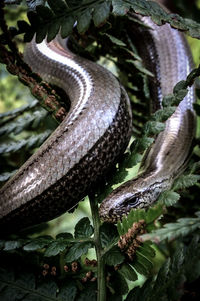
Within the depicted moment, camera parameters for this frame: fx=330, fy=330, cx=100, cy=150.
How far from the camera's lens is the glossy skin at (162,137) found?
1.53m

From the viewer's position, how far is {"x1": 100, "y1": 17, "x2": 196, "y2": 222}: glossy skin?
153 cm

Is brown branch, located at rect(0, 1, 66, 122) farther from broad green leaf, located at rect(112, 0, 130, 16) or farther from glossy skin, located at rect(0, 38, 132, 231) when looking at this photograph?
broad green leaf, located at rect(112, 0, 130, 16)

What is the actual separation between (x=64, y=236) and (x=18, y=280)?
0.71 ft

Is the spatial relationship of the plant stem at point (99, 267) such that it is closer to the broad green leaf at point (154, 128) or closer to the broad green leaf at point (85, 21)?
the broad green leaf at point (154, 128)

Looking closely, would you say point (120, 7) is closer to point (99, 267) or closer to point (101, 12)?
point (101, 12)

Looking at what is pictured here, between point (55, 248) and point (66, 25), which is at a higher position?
point (66, 25)

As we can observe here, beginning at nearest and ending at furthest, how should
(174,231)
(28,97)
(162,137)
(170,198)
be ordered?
(174,231) → (170,198) → (162,137) → (28,97)

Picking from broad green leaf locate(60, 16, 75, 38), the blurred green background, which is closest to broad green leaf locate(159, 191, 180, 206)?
broad green leaf locate(60, 16, 75, 38)

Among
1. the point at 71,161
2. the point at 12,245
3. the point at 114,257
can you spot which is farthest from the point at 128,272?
the point at 71,161

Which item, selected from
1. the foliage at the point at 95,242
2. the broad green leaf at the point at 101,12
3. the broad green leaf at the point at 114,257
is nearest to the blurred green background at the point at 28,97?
the foliage at the point at 95,242

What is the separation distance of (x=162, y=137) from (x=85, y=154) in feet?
2.16

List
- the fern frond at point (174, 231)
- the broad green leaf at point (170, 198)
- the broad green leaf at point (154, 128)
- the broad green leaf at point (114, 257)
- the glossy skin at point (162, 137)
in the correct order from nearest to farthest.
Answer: the fern frond at point (174, 231)
the broad green leaf at point (170, 198)
the broad green leaf at point (114, 257)
the broad green leaf at point (154, 128)
the glossy skin at point (162, 137)

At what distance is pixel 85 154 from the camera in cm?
139

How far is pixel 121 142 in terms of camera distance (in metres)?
1.49
